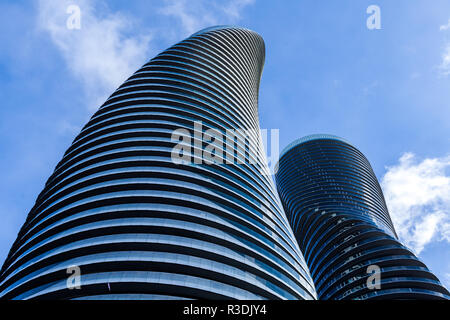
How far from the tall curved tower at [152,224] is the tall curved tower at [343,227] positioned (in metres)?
40.1

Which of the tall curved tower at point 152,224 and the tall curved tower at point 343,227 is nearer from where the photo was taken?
the tall curved tower at point 152,224

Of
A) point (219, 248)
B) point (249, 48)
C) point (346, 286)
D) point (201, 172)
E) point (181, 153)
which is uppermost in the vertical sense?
point (249, 48)

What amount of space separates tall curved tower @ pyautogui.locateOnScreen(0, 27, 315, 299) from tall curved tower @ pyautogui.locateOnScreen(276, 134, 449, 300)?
40.1m

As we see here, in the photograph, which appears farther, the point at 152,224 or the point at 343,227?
the point at 343,227

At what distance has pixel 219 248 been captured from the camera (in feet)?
104

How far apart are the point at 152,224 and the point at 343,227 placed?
7008 cm

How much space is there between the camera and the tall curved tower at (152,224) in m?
28.2

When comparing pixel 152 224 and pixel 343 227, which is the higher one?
pixel 343 227

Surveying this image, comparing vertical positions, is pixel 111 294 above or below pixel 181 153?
below

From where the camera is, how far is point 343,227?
8831 cm

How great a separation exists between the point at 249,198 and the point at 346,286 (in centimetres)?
5058
